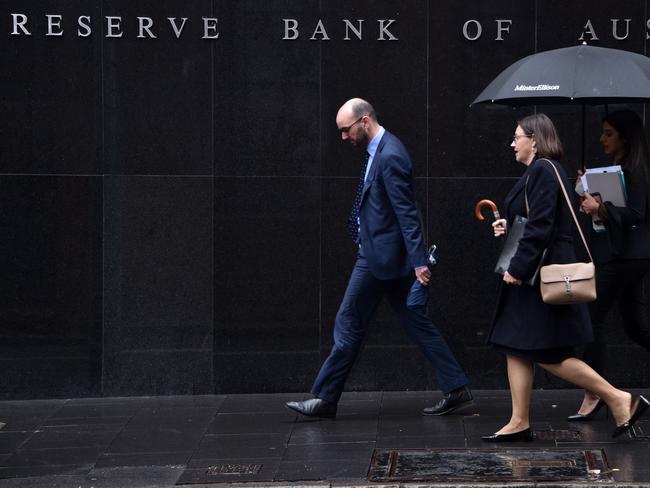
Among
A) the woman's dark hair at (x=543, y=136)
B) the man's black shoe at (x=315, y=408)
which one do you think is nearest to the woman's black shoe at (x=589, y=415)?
the man's black shoe at (x=315, y=408)

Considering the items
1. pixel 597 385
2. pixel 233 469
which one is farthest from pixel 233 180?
pixel 597 385

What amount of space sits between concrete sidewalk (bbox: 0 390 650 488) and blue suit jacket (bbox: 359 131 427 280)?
1.04 meters

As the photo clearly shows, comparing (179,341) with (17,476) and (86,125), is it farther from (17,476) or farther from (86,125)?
(17,476)

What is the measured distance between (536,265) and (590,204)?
0.80 meters

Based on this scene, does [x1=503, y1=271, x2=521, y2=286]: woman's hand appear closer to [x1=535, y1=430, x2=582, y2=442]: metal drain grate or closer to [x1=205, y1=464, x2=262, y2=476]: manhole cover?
[x1=535, y1=430, x2=582, y2=442]: metal drain grate

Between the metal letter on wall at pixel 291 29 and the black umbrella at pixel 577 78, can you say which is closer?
the black umbrella at pixel 577 78

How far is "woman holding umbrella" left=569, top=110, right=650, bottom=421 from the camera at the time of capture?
24.4ft

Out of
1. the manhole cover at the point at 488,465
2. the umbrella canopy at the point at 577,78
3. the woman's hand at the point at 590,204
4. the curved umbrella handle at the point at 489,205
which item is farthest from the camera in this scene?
the woman's hand at the point at 590,204

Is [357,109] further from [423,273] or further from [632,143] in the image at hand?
[632,143]

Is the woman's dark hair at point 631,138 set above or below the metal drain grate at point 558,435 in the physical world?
above

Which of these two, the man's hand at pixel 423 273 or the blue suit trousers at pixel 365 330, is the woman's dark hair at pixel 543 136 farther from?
the blue suit trousers at pixel 365 330

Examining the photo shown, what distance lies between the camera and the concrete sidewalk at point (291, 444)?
643 cm

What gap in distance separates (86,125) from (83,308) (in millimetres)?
1318

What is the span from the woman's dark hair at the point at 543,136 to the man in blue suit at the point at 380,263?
0.87 metres
